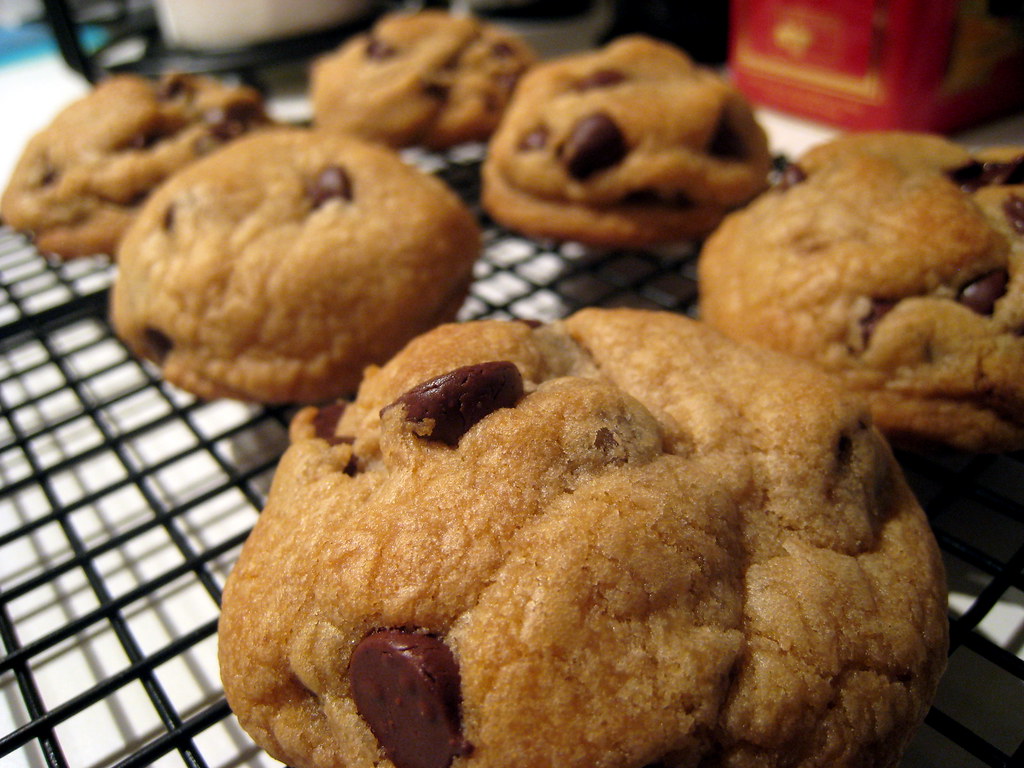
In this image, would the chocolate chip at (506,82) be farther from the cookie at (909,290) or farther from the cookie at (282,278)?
the cookie at (909,290)

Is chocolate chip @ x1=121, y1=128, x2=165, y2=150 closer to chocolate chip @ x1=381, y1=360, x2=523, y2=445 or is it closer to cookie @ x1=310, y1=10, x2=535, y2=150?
cookie @ x1=310, y1=10, x2=535, y2=150

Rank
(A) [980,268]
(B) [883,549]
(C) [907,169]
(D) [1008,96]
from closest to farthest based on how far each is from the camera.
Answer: (B) [883,549] < (A) [980,268] < (C) [907,169] < (D) [1008,96]

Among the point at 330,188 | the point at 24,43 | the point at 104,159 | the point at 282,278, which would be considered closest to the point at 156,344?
the point at 282,278

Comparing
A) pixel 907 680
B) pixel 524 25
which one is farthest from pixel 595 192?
pixel 524 25

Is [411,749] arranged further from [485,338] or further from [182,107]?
[182,107]

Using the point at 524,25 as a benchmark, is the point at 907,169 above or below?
above

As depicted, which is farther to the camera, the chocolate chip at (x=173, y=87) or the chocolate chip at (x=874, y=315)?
the chocolate chip at (x=173, y=87)

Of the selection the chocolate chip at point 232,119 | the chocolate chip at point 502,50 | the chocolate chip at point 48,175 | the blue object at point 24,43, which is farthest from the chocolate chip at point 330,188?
the blue object at point 24,43

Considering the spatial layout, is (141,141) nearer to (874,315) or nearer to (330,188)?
(330,188)
